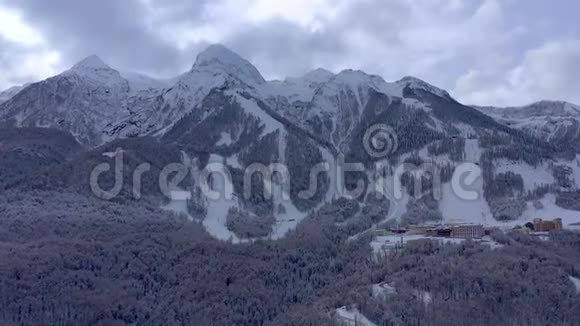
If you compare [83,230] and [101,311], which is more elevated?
[83,230]

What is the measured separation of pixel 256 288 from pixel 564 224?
75048 mm

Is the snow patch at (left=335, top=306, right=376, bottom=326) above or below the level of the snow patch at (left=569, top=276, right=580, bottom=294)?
below

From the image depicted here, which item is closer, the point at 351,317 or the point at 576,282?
the point at 351,317

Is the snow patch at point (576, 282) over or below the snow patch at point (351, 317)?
over

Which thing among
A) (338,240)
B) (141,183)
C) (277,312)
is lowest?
(277,312)

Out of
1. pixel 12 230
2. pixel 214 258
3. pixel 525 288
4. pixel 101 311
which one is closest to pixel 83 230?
pixel 12 230

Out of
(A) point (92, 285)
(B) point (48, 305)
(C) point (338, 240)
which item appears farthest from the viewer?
(C) point (338, 240)

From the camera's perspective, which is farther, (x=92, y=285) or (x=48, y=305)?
(x=92, y=285)

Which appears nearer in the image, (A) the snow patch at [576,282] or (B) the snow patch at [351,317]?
(B) the snow patch at [351,317]

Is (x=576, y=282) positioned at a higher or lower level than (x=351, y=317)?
higher

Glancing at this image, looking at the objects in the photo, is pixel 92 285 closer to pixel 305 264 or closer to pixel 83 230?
pixel 83 230

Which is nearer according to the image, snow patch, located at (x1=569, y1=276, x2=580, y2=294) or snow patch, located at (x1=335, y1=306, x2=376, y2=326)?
snow patch, located at (x1=335, y1=306, x2=376, y2=326)

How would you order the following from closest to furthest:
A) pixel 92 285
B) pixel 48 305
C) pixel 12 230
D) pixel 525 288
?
1. pixel 525 288
2. pixel 48 305
3. pixel 92 285
4. pixel 12 230

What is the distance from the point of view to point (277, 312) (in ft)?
451
